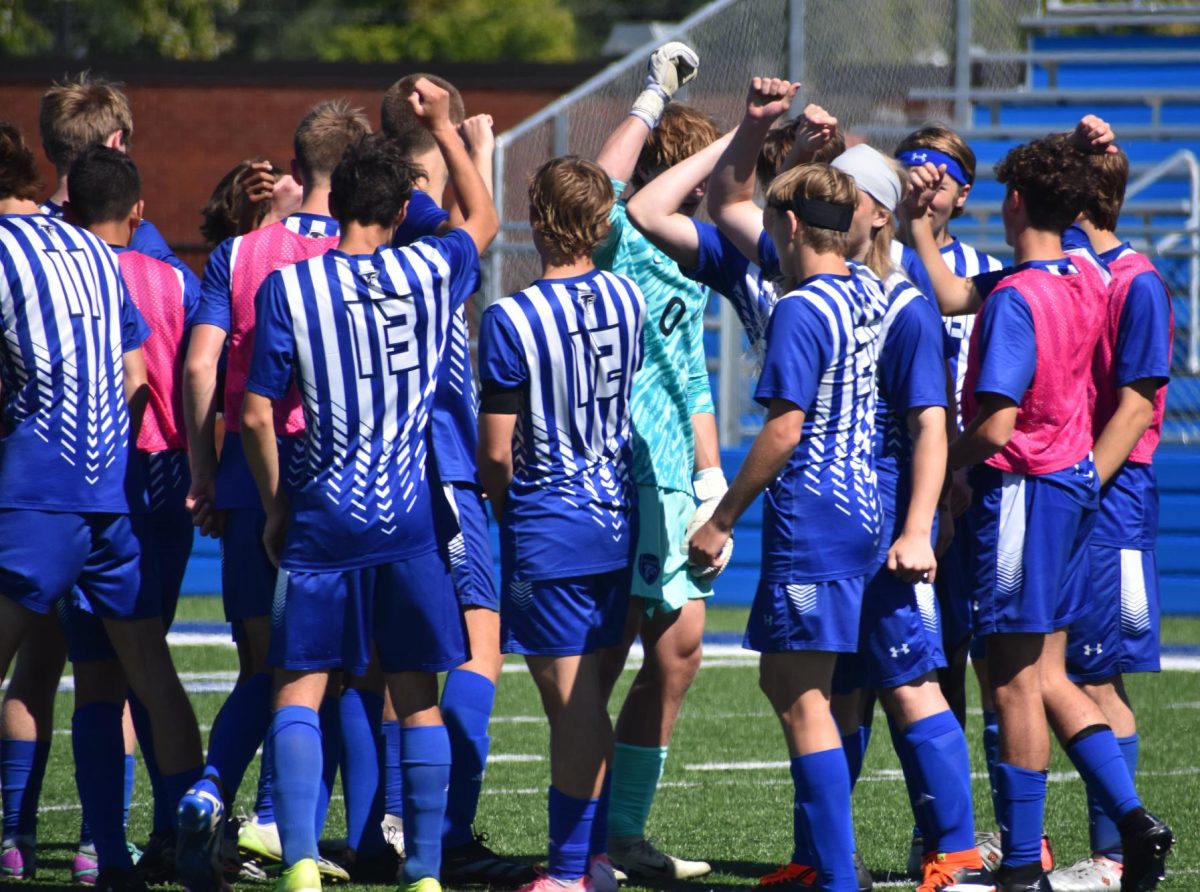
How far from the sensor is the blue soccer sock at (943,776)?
14.8ft

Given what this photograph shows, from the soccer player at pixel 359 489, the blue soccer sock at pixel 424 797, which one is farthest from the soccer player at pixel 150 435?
the blue soccer sock at pixel 424 797

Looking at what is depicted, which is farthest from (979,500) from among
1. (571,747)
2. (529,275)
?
(529,275)

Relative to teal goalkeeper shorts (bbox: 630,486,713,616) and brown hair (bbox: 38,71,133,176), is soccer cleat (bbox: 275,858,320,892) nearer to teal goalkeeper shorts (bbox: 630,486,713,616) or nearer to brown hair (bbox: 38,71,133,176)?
teal goalkeeper shorts (bbox: 630,486,713,616)

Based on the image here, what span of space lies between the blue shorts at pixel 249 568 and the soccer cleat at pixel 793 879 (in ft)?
5.44

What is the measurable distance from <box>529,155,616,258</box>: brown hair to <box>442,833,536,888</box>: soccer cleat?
182 cm

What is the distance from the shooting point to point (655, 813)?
6.17m

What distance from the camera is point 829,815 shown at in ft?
14.2

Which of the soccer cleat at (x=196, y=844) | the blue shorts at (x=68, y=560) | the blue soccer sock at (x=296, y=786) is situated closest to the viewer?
the soccer cleat at (x=196, y=844)

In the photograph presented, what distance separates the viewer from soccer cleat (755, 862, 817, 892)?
4891mm

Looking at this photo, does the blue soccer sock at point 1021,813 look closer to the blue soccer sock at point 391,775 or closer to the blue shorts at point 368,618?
the blue shorts at point 368,618

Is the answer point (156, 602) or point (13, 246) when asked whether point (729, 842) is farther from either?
point (13, 246)

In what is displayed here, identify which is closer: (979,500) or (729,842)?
(979,500)

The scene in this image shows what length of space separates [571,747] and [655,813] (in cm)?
161

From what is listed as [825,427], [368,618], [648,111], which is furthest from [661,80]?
→ [368,618]
